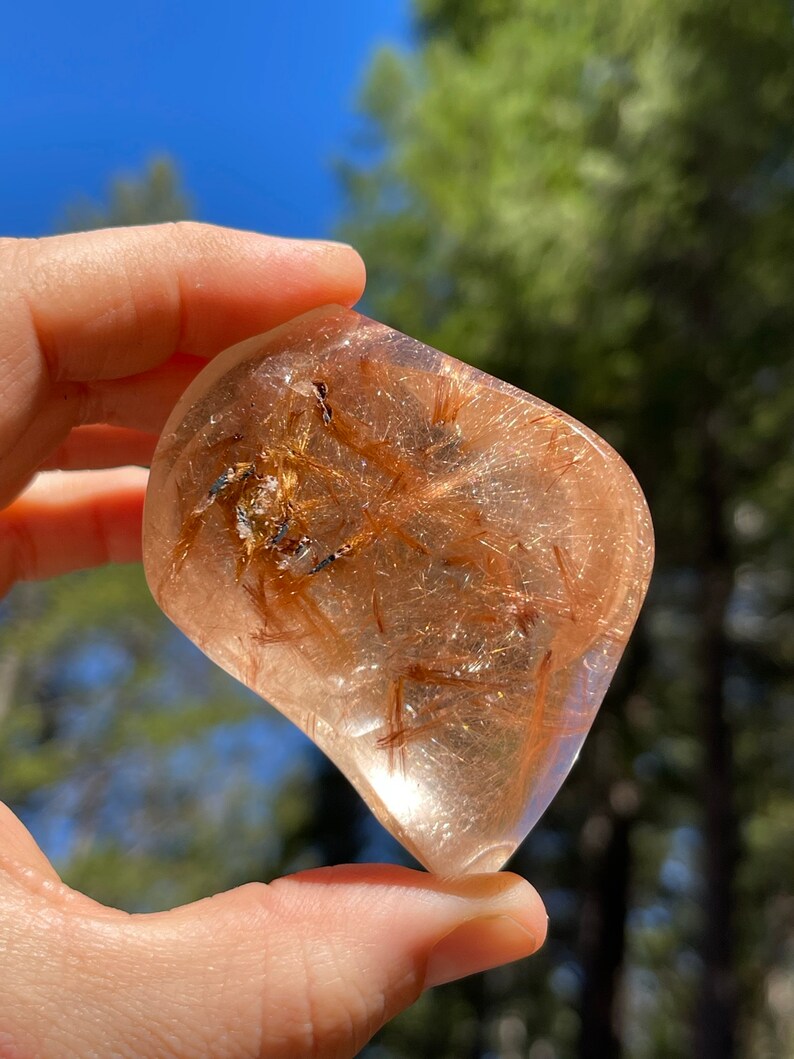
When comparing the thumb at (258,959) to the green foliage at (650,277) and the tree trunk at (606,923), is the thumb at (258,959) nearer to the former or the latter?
the green foliage at (650,277)

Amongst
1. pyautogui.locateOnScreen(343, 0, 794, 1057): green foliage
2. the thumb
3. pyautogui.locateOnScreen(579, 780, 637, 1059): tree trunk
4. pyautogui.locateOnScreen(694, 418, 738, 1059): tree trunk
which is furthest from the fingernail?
pyautogui.locateOnScreen(579, 780, 637, 1059): tree trunk

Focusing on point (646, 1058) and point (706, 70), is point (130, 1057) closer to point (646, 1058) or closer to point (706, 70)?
point (706, 70)

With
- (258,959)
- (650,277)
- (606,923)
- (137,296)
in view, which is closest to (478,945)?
(258,959)

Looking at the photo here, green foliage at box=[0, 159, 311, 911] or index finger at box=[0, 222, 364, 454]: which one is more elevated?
index finger at box=[0, 222, 364, 454]

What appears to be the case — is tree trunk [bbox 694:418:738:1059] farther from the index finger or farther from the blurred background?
the index finger

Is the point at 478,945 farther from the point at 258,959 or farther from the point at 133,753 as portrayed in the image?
the point at 133,753

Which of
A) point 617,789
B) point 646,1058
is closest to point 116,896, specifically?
point 617,789
